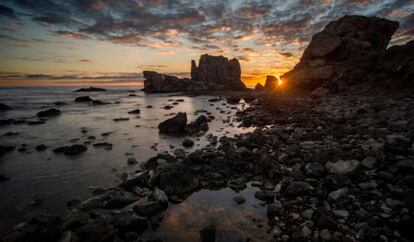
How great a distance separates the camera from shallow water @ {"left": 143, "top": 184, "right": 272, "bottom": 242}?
6.02 metres

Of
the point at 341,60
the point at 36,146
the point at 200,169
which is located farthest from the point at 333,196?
the point at 341,60

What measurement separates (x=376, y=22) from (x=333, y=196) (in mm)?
46218

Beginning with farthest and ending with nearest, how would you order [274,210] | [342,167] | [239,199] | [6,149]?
[6,149] → [342,167] → [239,199] → [274,210]

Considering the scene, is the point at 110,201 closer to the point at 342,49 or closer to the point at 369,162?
the point at 369,162

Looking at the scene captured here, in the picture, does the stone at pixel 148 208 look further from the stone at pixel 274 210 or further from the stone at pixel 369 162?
the stone at pixel 369 162

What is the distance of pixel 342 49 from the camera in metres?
38.6

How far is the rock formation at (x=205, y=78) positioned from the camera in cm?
12356

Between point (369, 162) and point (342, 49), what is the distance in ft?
122

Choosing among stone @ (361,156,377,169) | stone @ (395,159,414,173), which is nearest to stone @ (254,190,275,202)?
stone @ (361,156,377,169)

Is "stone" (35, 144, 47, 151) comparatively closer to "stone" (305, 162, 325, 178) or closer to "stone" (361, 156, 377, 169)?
"stone" (305, 162, 325, 178)

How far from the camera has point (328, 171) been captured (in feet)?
26.6

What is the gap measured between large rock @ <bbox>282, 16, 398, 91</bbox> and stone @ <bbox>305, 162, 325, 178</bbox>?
28.3 metres

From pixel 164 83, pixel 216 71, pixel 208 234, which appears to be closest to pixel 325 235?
pixel 208 234

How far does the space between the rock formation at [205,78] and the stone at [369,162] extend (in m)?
113
